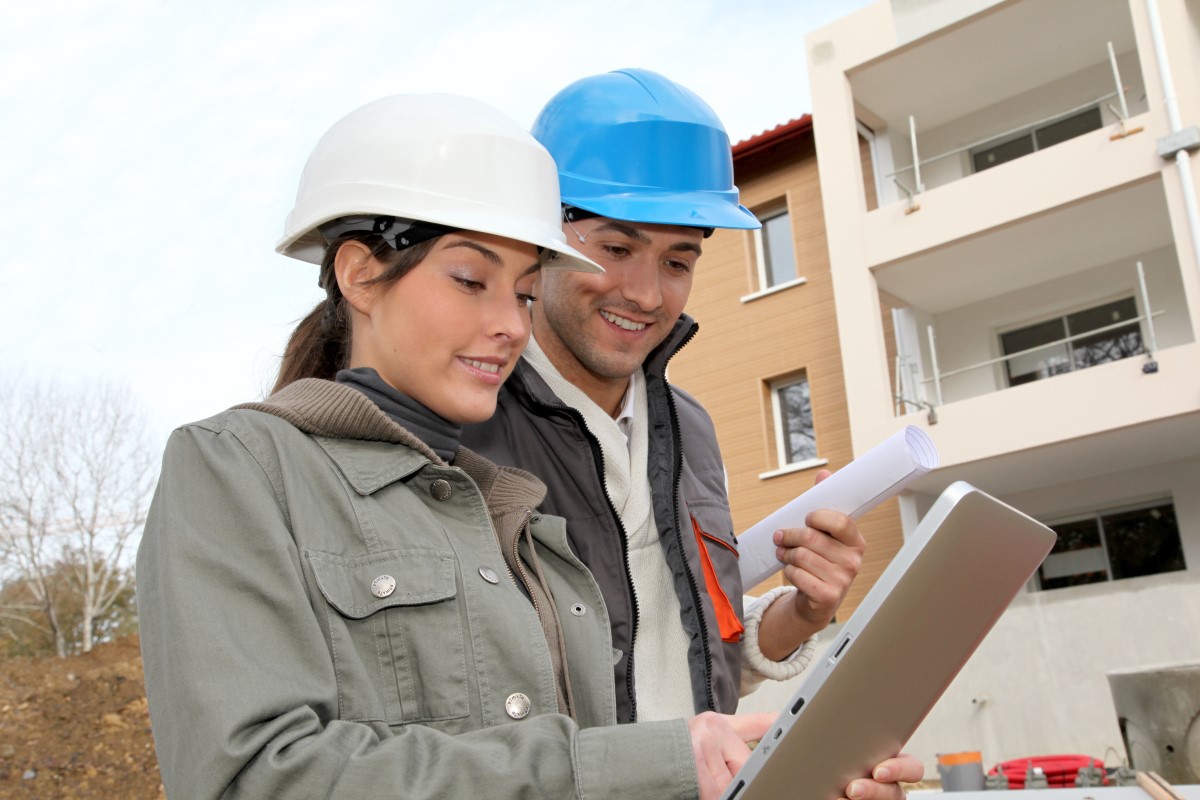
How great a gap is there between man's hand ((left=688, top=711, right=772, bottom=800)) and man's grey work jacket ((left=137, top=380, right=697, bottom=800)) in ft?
0.07

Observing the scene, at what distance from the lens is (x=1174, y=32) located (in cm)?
1215

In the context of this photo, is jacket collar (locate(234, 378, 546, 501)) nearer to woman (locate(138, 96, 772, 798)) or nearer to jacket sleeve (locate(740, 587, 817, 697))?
woman (locate(138, 96, 772, 798))

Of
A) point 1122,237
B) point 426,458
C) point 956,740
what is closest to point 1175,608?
point 956,740

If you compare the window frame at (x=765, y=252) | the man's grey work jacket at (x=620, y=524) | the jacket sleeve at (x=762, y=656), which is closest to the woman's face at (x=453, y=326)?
the man's grey work jacket at (x=620, y=524)

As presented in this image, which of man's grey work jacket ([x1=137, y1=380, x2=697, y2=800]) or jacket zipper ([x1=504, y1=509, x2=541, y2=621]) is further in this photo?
jacket zipper ([x1=504, y1=509, x2=541, y2=621])

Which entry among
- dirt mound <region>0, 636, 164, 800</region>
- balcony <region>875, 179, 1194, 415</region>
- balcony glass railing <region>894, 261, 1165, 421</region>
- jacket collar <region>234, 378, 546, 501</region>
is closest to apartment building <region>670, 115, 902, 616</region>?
balcony <region>875, 179, 1194, 415</region>

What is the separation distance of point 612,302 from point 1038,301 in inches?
504

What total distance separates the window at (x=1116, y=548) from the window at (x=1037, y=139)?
458 cm

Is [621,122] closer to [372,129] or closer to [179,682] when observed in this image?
[372,129]

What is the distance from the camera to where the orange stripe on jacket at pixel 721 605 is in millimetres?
2238

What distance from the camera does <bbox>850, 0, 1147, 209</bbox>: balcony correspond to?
13.4m

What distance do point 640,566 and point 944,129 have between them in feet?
47.2

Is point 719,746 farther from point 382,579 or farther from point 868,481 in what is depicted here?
point 868,481

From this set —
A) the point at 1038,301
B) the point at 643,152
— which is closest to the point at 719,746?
the point at 643,152
